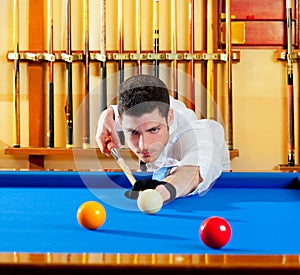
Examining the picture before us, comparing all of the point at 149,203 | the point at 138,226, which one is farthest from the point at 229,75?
the point at 138,226

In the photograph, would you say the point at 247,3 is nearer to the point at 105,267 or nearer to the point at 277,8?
the point at 277,8

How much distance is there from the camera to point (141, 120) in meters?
2.22

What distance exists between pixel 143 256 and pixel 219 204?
1.00 meters

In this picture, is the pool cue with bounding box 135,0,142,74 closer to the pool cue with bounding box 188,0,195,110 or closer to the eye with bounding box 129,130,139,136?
the pool cue with bounding box 188,0,195,110

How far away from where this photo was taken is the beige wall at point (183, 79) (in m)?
4.23

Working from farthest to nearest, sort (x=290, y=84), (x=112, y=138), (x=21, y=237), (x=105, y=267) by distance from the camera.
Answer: (x=290, y=84) < (x=112, y=138) < (x=21, y=237) < (x=105, y=267)

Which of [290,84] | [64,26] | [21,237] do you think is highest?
[64,26]

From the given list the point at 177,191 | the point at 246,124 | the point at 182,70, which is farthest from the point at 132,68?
the point at 177,191

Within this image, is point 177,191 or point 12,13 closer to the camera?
point 177,191

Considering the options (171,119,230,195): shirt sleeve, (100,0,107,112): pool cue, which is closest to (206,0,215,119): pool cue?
(100,0,107,112): pool cue

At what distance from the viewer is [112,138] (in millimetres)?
2816

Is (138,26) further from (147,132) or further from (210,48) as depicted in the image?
(147,132)

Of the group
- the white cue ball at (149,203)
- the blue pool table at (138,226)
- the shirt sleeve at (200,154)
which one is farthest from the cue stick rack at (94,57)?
the white cue ball at (149,203)

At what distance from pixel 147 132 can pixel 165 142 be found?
0.19m
